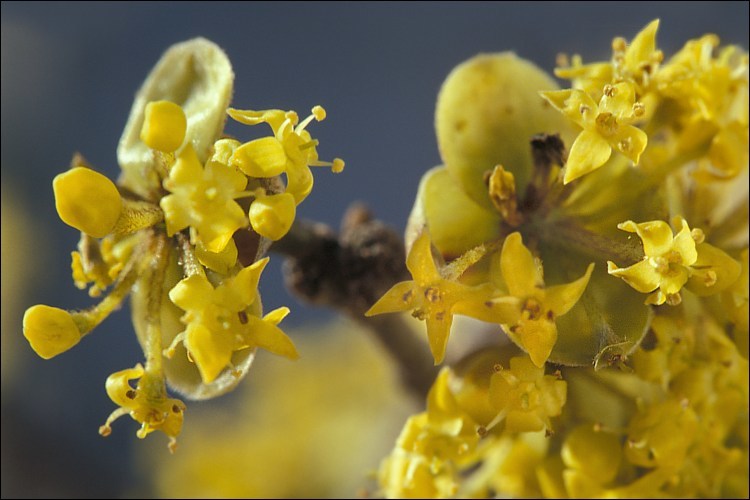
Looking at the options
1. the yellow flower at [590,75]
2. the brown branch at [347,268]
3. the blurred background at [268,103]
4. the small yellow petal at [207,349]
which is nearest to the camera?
the small yellow petal at [207,349]

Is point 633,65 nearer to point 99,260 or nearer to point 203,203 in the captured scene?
point 203,203

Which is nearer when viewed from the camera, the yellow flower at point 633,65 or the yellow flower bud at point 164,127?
the yellow flower bud at point 164,127

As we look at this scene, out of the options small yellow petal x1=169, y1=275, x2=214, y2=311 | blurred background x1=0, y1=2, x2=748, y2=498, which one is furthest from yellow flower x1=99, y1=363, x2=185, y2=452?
blurred background x1=0, y1=2, x2=748, y2=498

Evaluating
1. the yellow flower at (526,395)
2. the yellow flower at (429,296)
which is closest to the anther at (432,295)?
the yellow flower at (429,296)

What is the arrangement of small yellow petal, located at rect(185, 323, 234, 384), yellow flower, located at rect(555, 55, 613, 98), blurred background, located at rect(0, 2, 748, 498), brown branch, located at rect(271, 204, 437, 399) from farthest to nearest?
blurred background, located at rect(0, 2, 748, 498) → brown branch, located at rect(271, 204, 437, 399) → yellow flower, located at rect(555, 55, 613, 98) → small yellow petal, located at rect(185, 323, 234, 384)

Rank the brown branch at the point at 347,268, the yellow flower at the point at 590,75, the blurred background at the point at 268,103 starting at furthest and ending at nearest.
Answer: the blurred background at the point at 268,103, the brown branch at the point at 347,268, the yellow flower at the point at 590,75

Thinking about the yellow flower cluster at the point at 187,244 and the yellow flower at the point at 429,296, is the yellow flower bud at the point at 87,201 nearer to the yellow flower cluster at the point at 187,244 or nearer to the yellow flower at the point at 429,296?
the yellow flower cluster at the point at 187,244

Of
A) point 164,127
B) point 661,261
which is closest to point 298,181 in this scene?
point 164,127

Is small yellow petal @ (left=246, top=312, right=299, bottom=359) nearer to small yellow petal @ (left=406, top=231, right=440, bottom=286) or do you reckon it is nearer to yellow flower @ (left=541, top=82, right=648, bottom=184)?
small yellow petal @ (left=406, top=231, right=440, bottom=286)
